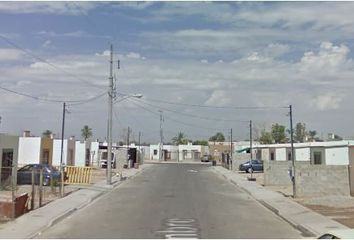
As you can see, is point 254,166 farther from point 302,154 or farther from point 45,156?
point 45,156

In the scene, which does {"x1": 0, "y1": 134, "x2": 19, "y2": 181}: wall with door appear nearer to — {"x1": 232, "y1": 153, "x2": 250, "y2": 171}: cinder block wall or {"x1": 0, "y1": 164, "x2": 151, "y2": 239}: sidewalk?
{"x1": 0, "y1": 164, "x2": 151, "y2": 239}: sidewalk

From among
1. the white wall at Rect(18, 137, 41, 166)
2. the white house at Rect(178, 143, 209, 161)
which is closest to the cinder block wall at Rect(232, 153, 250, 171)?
the white wall at Rect(18, 137, 41, 166)

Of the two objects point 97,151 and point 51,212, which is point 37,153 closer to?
point 97,151

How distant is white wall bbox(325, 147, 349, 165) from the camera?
35.3 meters

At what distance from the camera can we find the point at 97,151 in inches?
3049

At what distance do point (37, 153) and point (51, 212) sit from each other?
33.4m

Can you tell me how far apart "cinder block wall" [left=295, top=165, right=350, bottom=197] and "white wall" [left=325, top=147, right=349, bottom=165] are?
228 inches

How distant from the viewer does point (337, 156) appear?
36.3 meters

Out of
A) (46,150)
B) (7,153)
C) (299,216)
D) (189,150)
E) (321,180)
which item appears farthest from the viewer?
(189,150)

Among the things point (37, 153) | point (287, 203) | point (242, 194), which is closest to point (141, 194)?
point (242, 194)

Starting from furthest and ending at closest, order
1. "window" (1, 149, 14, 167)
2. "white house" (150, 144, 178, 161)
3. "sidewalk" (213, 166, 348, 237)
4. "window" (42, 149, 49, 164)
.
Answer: "white house" (150, 144, 178, 161) → "window" (42, 149, 49, 164) → "window" (1, 149, 14, 167) → "sidewalk" (213, 166, 348, 237)

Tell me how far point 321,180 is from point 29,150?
31.8 m

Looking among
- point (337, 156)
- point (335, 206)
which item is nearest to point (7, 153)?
point (335, 206)

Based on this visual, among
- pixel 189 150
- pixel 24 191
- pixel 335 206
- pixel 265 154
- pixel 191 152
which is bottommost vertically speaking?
pixel 335 206
